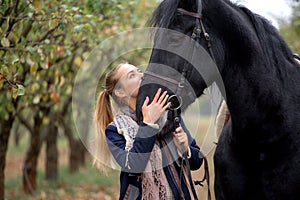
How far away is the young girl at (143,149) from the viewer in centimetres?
325

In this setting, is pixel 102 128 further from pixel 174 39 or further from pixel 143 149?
pixel 174 39

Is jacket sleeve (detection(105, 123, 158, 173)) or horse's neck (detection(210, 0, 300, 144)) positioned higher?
horse's neck (detection(210, 0, 300, 144))

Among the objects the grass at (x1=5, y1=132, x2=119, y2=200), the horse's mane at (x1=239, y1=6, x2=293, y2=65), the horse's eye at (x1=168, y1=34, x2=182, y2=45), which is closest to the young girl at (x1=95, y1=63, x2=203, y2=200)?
the horse's eye at (x1=168, y1=34, x2=182, y2=45)

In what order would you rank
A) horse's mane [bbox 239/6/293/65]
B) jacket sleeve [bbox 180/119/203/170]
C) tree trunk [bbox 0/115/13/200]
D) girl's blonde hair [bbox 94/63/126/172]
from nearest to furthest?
horse's mane [bbox 239/6/293/65]
jacket sleeve [bbox 180/119/203/170]
girl's blonde hair [bbox 94/63/126/172]
tree trunk [bbox 0/115/13/200]

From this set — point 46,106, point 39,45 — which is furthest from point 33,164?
point 39,45

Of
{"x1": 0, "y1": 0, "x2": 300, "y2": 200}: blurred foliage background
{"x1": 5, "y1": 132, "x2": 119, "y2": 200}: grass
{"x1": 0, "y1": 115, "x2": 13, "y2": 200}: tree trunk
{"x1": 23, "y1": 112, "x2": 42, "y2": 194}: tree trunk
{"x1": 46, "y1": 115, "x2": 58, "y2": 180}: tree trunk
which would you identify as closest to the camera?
{"x1": 0, "y1": 0, "x2": 300, "y2": 200}: blurred foliage background

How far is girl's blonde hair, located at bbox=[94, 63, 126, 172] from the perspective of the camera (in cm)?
377

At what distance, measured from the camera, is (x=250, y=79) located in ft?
10.6

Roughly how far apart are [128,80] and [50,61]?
7.87 ft

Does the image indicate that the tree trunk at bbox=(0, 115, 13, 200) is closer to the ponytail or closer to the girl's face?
the ponytail

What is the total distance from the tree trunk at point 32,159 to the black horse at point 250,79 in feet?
16.9

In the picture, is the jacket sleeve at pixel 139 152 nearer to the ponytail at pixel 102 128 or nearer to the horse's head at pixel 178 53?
the horse's head at pixel 178 53

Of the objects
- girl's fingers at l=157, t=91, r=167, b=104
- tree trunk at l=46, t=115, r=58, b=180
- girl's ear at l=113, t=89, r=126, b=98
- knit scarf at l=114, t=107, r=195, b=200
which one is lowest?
tree trunk at l=46, t=115, r=58, b=180

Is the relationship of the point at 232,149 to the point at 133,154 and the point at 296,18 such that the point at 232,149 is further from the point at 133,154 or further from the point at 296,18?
the point at 296,18
